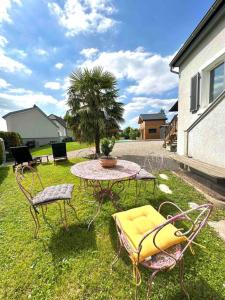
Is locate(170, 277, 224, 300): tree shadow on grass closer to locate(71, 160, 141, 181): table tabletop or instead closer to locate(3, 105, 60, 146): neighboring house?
locate(71, 160, 141, 181): table tabletop

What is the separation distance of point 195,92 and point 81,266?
5.65 metres

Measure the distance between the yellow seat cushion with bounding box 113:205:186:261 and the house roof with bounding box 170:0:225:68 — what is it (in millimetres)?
5079

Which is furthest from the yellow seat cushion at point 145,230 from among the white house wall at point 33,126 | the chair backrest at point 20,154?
the white house wall at point 33,126

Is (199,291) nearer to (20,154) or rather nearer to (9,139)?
(20,154)

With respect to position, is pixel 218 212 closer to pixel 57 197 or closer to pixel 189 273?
pixel 189 273

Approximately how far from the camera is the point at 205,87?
5.02 metres

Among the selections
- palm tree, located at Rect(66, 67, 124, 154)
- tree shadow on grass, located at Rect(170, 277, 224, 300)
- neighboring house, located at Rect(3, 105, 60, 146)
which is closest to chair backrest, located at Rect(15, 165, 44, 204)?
tree shadow on grass, located at Rect(170, 277, 224, 300)

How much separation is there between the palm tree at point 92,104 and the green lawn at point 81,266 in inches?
243

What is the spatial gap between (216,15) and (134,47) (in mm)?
4633

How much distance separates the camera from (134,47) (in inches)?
315

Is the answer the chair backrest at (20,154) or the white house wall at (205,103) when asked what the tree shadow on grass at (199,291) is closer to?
the white house wall at (205,103)

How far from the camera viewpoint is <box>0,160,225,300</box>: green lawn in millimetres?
1513

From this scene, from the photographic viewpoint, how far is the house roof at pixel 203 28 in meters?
3.83

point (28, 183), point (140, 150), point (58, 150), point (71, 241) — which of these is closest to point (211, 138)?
point (71, 241)
